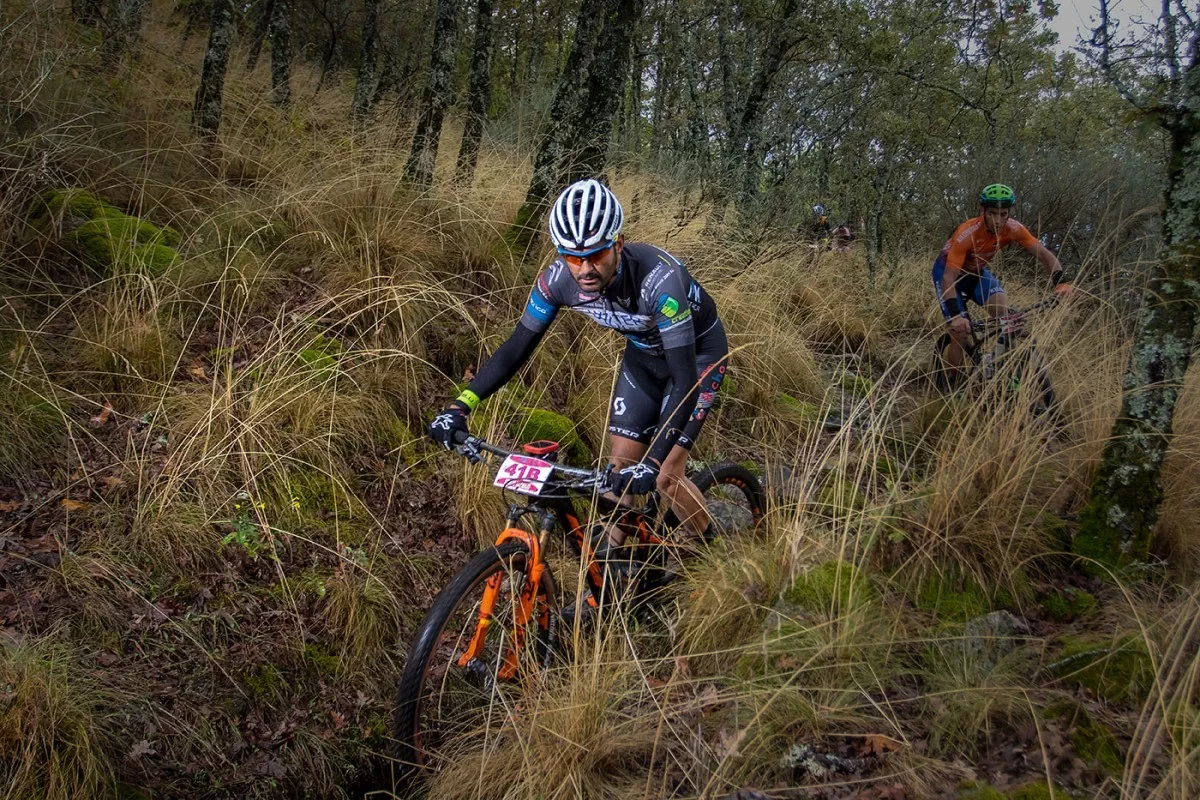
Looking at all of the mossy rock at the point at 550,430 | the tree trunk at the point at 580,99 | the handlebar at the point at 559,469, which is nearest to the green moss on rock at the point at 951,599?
the handlebar at the point at 559,469

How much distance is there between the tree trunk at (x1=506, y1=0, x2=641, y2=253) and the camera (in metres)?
6.26

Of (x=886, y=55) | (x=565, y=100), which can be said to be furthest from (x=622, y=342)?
(x=886, y=55)

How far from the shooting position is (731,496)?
4715 millimetres

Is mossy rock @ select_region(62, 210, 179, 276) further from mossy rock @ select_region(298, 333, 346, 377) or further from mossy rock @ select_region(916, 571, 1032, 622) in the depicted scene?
mossy rock @ select_region(916, 571, 1032, 622)

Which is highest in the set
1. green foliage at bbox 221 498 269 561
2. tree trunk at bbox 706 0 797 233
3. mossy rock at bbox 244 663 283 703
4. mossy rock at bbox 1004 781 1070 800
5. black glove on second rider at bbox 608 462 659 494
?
tree trunk at bbox 706 0 797 233

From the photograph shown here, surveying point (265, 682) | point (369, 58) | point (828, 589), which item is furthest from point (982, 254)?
point (369, 58)

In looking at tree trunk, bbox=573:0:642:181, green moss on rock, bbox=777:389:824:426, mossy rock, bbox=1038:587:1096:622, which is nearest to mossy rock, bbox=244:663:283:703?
mossy rock, bbox=1038:587:1096:622

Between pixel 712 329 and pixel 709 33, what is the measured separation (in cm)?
1080

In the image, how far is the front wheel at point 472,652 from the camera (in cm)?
276

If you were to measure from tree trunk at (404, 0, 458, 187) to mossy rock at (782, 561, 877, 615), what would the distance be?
14.4 ft

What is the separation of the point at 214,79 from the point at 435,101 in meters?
1.84

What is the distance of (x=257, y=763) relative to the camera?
3023 millimetres

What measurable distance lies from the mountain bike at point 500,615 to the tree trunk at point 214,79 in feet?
16.6

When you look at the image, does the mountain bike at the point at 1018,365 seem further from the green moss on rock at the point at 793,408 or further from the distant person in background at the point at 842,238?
the distant person in background at the point at 842,238
